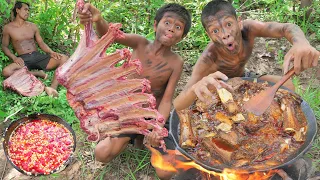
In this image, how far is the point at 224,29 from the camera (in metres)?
3.04

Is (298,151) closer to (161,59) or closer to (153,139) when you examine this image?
(153,139)

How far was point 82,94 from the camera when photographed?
243cm

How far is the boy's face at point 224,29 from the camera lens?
Result: 119 inches

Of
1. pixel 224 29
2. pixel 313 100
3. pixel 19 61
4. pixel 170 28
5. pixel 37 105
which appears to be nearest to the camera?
pixel 224 29

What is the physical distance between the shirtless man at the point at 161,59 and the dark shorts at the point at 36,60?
6.40 feet

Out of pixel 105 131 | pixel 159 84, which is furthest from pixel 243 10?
pixel 105 131

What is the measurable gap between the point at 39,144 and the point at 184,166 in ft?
5.51

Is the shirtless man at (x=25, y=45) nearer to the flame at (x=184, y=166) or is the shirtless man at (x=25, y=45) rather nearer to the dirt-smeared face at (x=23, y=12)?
the dirt-smeared face at (x=23, y=12)

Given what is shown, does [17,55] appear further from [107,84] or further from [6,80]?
[107,84]

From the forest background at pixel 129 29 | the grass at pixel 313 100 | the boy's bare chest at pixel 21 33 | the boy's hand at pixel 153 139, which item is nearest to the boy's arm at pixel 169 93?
the forest background at pixel 129 29

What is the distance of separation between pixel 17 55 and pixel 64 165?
7.43 ft

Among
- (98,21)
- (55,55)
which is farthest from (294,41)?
(55,55)

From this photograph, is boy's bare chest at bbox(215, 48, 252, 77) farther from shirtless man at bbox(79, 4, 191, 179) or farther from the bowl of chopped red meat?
the bowl of chopped red meat

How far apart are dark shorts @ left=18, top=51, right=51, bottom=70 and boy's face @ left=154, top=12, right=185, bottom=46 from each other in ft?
7.58
